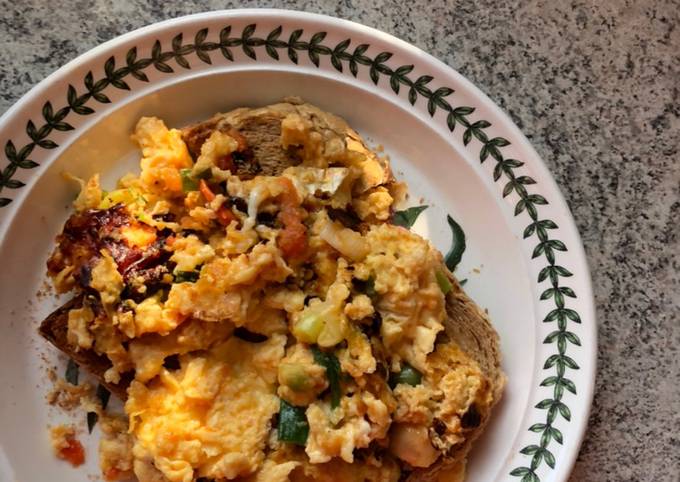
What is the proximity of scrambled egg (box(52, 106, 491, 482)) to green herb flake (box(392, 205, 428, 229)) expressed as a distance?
12.9 inches

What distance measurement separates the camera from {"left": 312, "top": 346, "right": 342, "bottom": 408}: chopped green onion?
2.48 m

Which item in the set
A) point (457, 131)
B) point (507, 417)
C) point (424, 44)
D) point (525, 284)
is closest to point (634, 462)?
point (507, 417)

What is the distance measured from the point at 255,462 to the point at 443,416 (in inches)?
26.0

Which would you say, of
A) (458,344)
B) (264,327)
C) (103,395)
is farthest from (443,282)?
(103,395)

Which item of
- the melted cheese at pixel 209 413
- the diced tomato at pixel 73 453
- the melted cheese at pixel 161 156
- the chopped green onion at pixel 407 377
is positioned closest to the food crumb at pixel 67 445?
the diced tomato at pixel 73 453

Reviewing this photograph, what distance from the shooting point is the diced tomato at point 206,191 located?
8.56ft

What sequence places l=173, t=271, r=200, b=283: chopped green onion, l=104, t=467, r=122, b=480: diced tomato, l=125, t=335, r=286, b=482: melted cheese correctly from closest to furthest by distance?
l=125, t=335, r=286, b=482: melted cheese, l=173, t=271, r=200, b=283: chopped green onion, l=104, t=467, r=122, b=480: diced tomato

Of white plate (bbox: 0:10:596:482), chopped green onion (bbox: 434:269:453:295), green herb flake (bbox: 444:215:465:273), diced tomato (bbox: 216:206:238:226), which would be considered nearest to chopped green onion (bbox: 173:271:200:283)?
diced tomato (bbox: 216:206:238:226)

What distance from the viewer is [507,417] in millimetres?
2877

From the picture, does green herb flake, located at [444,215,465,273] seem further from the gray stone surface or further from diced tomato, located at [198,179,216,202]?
diced tomato, located at [198,179,216,202]

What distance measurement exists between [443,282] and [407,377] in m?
0.40

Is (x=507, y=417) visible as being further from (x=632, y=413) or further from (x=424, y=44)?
(x=424, y=44)

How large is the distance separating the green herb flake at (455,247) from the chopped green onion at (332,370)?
75 centimetres

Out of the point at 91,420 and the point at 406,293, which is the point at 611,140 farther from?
the point at 91,420
